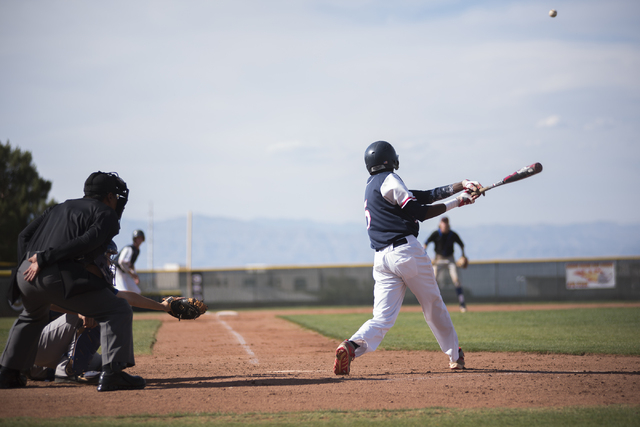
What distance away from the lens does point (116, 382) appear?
5387mm

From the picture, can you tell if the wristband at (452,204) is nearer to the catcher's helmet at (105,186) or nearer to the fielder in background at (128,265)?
the catcher's helmet at (105,186)

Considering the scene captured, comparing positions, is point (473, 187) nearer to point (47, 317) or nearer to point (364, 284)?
point (47, 317)

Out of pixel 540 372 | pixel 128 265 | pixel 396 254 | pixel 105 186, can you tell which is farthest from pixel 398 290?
pixel 128 265

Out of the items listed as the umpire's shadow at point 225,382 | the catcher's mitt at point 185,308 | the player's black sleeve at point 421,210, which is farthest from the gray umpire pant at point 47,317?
the player's black sleeve at point 421,210

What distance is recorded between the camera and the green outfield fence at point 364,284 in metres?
23.9

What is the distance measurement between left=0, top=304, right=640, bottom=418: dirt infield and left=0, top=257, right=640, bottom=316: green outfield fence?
16671mm

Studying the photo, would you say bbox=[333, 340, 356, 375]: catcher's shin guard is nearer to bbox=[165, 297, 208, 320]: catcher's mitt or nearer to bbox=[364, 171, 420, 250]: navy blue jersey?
bbox=[364, 171, 420, 250]: navy blue jersey

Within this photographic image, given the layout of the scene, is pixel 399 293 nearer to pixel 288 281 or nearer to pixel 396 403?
pixel 396 403

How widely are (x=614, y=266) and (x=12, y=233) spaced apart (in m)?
30.5

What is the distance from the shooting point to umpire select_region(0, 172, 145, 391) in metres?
5.12

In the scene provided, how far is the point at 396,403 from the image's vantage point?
4730 millimetres

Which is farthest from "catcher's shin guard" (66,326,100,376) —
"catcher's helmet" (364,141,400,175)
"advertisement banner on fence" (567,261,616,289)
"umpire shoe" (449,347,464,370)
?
"advertisement banner on fence" (567,261,616,289)

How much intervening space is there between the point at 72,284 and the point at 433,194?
3666 millimetres

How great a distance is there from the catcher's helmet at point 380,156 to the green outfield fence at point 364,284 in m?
19.0
